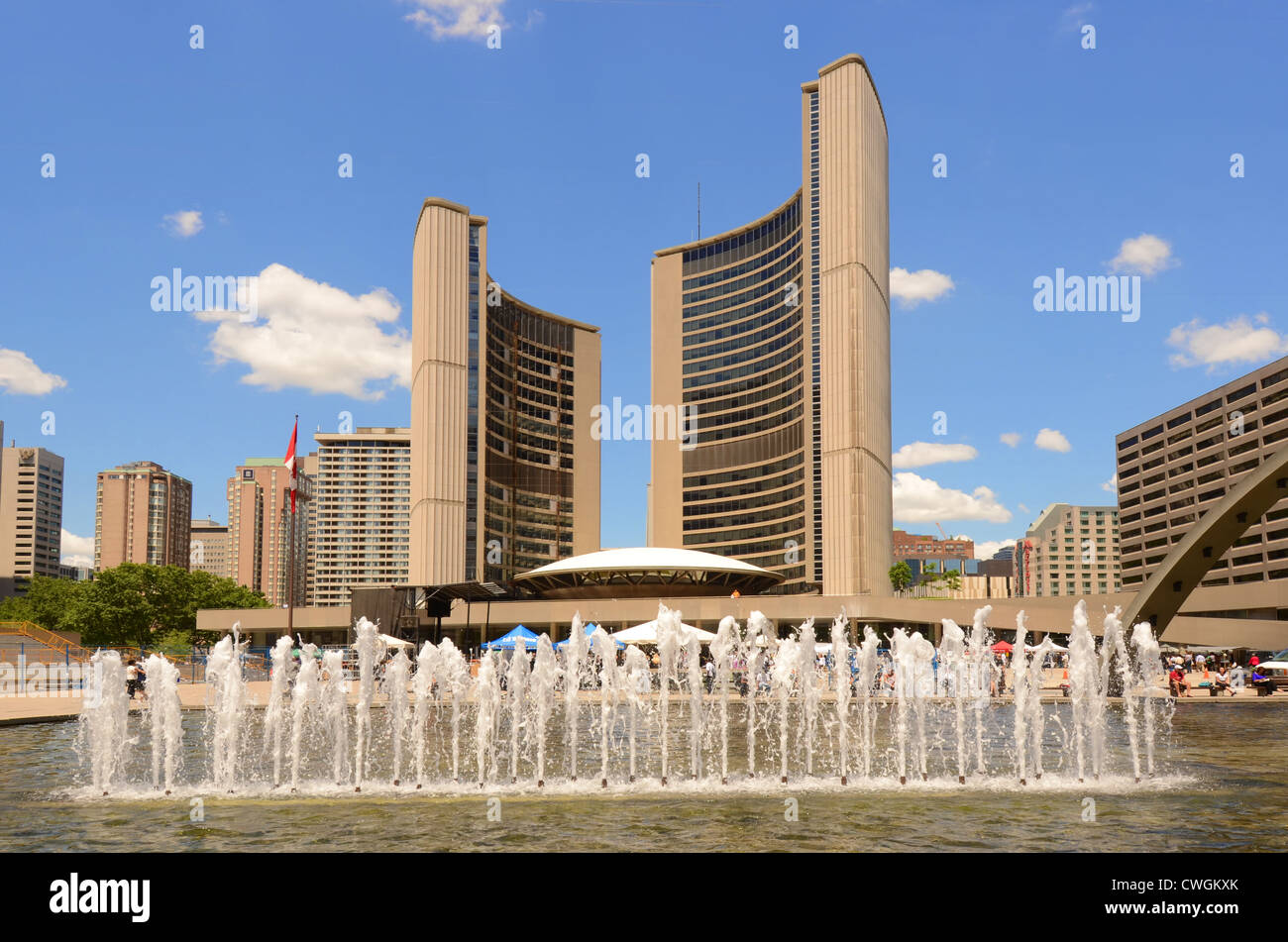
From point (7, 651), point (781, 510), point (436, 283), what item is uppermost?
point (436, 283)

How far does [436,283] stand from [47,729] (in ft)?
329

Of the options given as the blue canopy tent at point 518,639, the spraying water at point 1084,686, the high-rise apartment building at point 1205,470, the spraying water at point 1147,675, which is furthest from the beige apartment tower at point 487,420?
the spraying water at point 1084,686

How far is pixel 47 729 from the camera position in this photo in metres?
24.9

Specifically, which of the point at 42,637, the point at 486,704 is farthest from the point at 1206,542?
the point at 42,637

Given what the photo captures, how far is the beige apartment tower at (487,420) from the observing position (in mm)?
120062

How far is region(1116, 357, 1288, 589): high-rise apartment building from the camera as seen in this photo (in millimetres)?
121250

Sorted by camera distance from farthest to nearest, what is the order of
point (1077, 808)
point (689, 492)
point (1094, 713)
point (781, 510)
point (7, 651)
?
1. point (689, 492)
2. point (781, 510)
3. point (7, 651)
4. point (1094, 713)
5. point (1077, 808)

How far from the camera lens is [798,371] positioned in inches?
5153

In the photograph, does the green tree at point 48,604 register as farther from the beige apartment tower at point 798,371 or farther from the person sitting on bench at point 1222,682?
the person sitting on bench at point 1222,682

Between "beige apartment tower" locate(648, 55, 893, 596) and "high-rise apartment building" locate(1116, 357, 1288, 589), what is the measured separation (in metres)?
37.8

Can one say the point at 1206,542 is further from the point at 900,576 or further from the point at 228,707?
the point at 900,576
